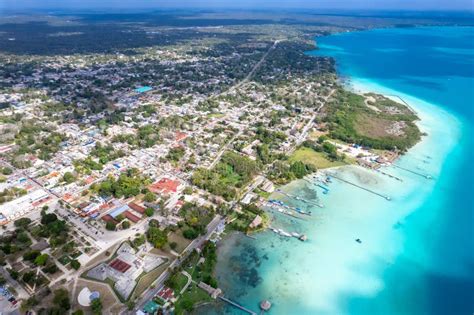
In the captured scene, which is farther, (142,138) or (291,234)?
(142,138)

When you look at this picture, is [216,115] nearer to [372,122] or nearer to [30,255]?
[372,122]

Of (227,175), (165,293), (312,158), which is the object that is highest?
(312,158)

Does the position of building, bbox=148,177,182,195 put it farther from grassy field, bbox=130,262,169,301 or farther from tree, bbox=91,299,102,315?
tree, bbox=91,299,102,315

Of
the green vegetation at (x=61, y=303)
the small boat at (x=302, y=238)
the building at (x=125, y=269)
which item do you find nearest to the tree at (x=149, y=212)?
the building at (x=125, y=269)

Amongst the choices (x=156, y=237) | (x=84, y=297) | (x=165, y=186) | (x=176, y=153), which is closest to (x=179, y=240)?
(x=156, y=237)

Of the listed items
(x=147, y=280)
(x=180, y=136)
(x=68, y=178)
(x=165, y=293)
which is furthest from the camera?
(x=180, y=136)

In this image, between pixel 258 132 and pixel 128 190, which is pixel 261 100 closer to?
pixel 258 132

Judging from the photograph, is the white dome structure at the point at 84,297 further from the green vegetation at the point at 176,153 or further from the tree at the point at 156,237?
the green vegetation at the point at 176,153
